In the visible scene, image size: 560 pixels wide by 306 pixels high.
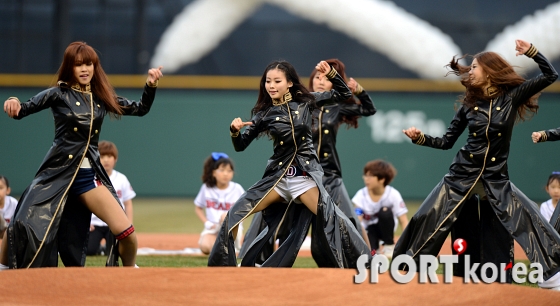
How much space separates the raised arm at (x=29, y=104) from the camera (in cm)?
529

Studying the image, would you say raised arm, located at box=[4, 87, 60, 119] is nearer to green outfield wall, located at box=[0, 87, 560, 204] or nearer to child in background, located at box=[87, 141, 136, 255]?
child in background, located at box=[87, 141, 136, 255]

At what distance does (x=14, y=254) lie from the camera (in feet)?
17.3

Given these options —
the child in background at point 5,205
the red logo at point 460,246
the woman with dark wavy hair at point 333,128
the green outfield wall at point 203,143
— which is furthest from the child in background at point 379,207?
the green outfield wall at point 203,143

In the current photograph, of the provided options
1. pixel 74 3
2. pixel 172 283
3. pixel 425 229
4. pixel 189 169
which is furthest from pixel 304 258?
pixel 74 3

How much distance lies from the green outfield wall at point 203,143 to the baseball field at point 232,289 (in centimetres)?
1167

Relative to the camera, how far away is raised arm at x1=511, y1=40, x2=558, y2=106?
18.5 feet

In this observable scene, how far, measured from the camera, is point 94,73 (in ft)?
19.0

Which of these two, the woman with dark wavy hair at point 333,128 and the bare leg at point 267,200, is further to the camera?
the woman with dark wavy hair at point 333,128

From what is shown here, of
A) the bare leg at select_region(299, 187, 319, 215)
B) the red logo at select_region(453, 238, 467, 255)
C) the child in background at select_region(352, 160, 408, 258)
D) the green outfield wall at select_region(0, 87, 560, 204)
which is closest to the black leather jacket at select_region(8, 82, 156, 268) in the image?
the bare leg at select_region(299, 187, 319, 215)

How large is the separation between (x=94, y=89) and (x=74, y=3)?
455 inches

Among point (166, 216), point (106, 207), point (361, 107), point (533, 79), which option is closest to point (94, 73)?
point (106, 207)

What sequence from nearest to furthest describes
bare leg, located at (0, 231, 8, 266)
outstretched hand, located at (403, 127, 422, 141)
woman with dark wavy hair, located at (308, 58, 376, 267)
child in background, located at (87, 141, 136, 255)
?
bare leg, located at (0, 231, 8, 266) < outstretched hand, located at (403, 127, 422, 141) < woman with dark wavy hair, located at (308, 58, 376, 267) < child in background, located at (87, 141, 136, 255)

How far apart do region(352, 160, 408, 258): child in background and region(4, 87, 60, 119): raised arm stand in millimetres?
4200

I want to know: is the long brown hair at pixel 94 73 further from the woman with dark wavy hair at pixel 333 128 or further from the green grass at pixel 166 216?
the green grass at pixel 166 216
